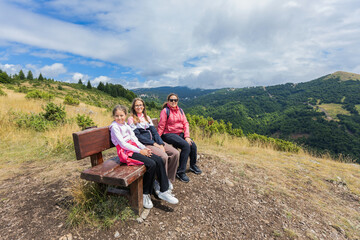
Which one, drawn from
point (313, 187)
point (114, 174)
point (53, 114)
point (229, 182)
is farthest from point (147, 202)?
point (53, 114)

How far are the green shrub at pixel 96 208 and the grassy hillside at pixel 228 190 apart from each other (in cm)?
10

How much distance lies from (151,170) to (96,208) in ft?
2.77

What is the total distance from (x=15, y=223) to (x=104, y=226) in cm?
117

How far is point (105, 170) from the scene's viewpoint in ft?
7.29

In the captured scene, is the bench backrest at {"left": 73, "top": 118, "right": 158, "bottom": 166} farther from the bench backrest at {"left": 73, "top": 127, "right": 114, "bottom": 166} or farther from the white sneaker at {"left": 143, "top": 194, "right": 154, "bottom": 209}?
the white sneaker at {"left": 143, "top": 194, "right": 154, "bottom": 209}

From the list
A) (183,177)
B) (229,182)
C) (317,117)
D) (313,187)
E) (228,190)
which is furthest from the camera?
(317,117)

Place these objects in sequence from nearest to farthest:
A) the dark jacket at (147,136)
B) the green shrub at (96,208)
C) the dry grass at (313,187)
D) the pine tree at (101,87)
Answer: the green shrub at (96,208), the dry grass at (313,187), the dark jacket at (147,136), the pine tree at (101,87)

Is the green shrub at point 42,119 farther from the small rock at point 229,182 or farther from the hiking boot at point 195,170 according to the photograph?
the small rock at point 229,182

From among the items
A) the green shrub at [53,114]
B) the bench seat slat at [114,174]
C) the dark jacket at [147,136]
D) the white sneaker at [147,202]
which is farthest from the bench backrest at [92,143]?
the green shrub at [53,114]

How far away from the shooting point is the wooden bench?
6.63 ft

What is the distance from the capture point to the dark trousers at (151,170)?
2.42 m

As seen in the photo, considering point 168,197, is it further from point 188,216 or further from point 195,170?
point 195,170

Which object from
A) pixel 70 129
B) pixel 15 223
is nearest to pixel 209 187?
pixel 15 223

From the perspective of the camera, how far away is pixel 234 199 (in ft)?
9.52
